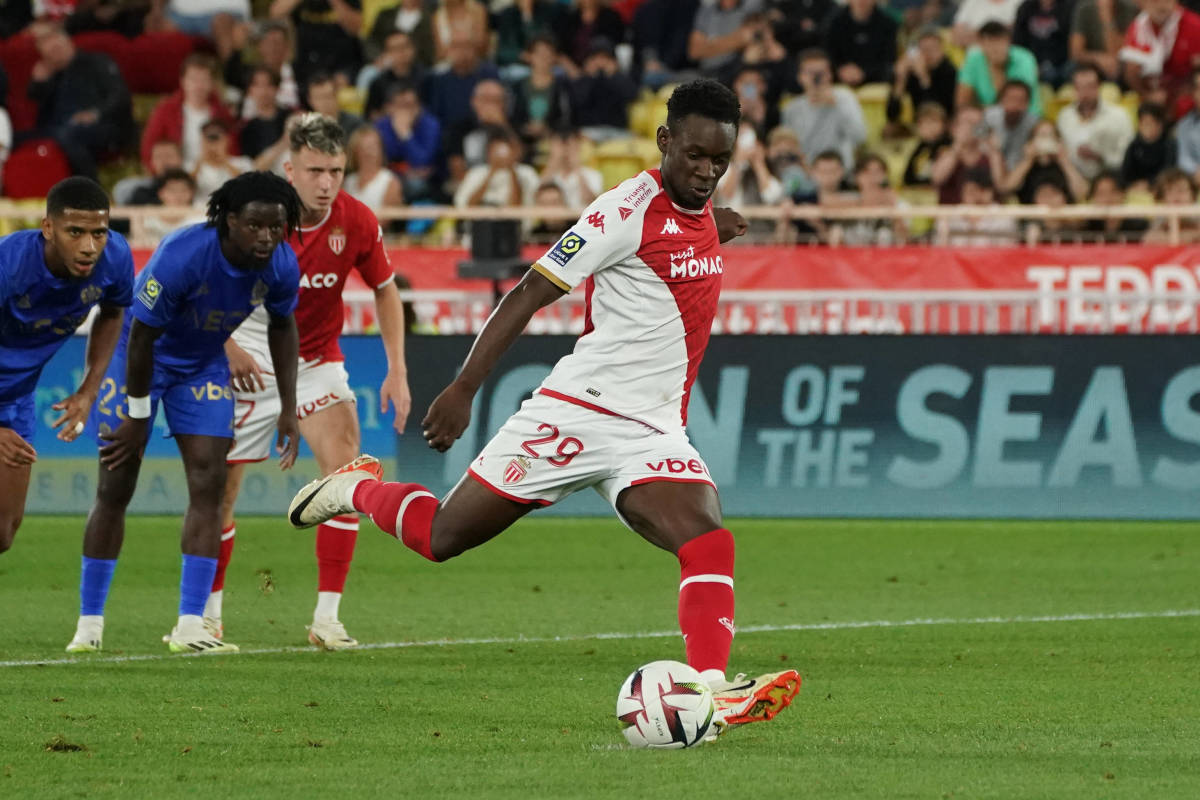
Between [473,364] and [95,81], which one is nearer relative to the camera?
[473,364]

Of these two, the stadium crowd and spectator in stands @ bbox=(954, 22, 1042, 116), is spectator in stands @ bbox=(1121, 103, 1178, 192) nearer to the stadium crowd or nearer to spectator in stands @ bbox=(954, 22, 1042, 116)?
the stadium crowd

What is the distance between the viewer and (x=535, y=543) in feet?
44.2

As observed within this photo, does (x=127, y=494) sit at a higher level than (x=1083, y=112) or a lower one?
lower

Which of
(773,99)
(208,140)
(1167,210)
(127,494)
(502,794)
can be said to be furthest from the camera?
(773,99)

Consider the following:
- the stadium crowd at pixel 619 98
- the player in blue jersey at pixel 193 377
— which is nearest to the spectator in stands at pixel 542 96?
the stadium crowd at pixel 619 98

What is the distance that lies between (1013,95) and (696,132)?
1287 centimetres

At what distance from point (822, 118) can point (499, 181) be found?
339cm

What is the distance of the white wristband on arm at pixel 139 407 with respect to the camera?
27.8 ft

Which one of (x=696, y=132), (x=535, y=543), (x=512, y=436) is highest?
(x=696, y=132)

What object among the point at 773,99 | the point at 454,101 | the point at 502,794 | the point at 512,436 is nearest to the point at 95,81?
the point at 454,101

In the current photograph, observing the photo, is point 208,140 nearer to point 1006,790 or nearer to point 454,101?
point 454,101

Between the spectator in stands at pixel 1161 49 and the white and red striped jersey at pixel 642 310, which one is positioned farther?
the spectator in stands at pixel 1161 49

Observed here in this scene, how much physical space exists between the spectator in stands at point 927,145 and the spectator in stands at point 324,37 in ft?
21.0

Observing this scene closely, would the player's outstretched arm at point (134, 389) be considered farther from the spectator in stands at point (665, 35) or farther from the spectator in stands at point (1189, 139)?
the spectator in stands at point (665, 35)
